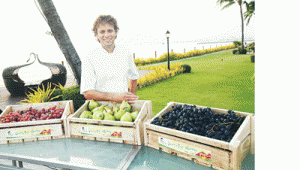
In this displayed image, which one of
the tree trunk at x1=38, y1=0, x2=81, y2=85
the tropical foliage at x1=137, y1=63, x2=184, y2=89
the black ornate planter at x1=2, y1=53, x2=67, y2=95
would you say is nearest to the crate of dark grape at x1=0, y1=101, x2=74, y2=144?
the tree trunk at x1=38, y1=0, x2=81, y2=85

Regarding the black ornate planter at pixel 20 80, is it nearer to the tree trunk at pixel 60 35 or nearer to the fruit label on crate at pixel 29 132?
the tree trunk at pixel 60 35

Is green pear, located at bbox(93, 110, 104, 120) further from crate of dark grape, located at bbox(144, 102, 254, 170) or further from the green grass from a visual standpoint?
the green grass

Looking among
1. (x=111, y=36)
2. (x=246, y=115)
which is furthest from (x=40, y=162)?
(x=246, y=115)

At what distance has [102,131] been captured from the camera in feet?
5.14

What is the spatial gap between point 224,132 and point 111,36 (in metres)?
1.26

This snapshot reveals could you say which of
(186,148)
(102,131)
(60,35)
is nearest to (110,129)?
(102,131)

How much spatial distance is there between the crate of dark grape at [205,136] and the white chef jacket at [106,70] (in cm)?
73

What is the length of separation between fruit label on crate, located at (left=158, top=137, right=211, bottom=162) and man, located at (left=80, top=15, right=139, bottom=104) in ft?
1.84

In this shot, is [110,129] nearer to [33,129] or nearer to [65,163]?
[65,163]

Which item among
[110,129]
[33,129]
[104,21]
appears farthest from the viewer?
[104,21]

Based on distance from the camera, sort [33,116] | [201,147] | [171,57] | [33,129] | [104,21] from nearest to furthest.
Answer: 1. [201,147]
2. [33,129]
3. [33,116]
4. [104,21]
5. [171,57]

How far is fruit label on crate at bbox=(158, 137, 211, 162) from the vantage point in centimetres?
121

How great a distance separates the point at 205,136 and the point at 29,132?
4.23 feet
